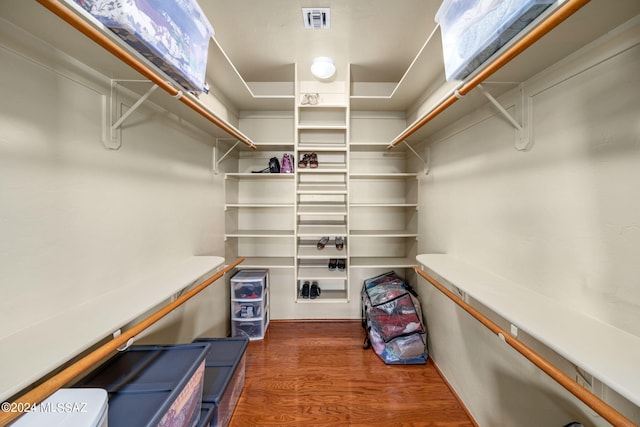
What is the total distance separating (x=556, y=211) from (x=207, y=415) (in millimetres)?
1839

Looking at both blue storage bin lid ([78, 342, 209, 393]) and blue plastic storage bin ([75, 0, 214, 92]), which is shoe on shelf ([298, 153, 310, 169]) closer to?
blue plastic storage bin ([75, 0, 214, 92])

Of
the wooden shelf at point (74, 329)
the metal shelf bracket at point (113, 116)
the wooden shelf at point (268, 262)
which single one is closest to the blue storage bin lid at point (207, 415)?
the wooden shelf at point (74, 329)

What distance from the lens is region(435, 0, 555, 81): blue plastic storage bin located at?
696 millimetres

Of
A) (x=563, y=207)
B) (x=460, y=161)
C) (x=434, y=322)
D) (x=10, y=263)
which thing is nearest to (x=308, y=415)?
(x=434, y=322)

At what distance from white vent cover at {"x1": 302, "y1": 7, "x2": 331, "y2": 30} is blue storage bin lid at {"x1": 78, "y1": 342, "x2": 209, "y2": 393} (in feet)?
6.88

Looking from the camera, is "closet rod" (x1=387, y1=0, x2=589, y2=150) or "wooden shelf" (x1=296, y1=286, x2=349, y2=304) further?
"wooden shelf" (x1=296, y1=286, x2=349, y2=304)

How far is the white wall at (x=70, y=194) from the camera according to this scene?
0.73 m

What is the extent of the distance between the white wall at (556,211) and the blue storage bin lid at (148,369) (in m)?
1.55

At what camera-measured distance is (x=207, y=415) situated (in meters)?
1.13

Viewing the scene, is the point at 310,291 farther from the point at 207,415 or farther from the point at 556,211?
the point at 556,211

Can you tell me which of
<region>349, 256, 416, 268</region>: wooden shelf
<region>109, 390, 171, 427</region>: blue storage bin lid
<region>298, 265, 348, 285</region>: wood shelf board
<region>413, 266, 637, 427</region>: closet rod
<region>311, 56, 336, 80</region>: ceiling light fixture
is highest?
<region>311, 56, 336, 80</region>: ceiling light fixture

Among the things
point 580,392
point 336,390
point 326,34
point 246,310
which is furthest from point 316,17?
point 336,390

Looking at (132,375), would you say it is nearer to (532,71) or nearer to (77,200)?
(77,200)

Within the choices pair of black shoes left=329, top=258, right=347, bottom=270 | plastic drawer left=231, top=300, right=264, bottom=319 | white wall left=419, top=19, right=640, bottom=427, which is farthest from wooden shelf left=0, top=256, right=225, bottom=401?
white wall left=419, top=19, right=640, bottom=427
